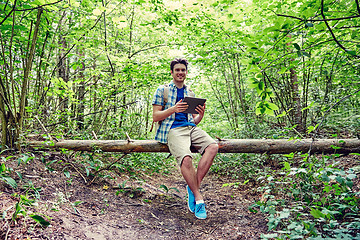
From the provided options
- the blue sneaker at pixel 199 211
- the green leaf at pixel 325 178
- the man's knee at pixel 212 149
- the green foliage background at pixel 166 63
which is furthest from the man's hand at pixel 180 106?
the green leaf at pixel 325 178

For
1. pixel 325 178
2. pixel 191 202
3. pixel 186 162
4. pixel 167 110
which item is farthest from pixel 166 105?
pixel 325 178

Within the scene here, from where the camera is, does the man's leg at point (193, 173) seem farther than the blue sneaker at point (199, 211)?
Yes

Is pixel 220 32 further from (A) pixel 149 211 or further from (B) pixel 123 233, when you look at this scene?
(B) pixel 123 233

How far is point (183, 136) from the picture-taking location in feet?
10.6

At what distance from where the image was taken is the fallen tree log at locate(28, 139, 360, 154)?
140 inches

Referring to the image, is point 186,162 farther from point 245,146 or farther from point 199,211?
point 245,146

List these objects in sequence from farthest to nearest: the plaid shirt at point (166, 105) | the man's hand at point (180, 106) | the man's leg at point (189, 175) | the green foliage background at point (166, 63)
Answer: the green foliage background at point (166, 63) < the plaid shirt at point (166, 105) < the man's hand at point (180, 106) < the man's leg at point (189, 175)

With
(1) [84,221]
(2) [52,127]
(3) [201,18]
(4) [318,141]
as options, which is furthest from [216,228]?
(3) [201,18]

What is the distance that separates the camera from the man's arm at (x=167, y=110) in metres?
3.11

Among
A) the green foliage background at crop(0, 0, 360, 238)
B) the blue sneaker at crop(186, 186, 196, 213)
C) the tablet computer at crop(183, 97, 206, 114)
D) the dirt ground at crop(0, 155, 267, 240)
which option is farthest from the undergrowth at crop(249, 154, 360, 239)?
the tablet computer at crop(183, 97, 206, 114)

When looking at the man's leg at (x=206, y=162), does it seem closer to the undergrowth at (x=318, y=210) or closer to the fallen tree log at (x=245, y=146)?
the fallen tree log at (x=245, y=146)

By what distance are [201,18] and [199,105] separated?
8.45ft

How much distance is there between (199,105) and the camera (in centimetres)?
328

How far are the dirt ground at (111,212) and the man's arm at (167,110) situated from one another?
1.28 meters
